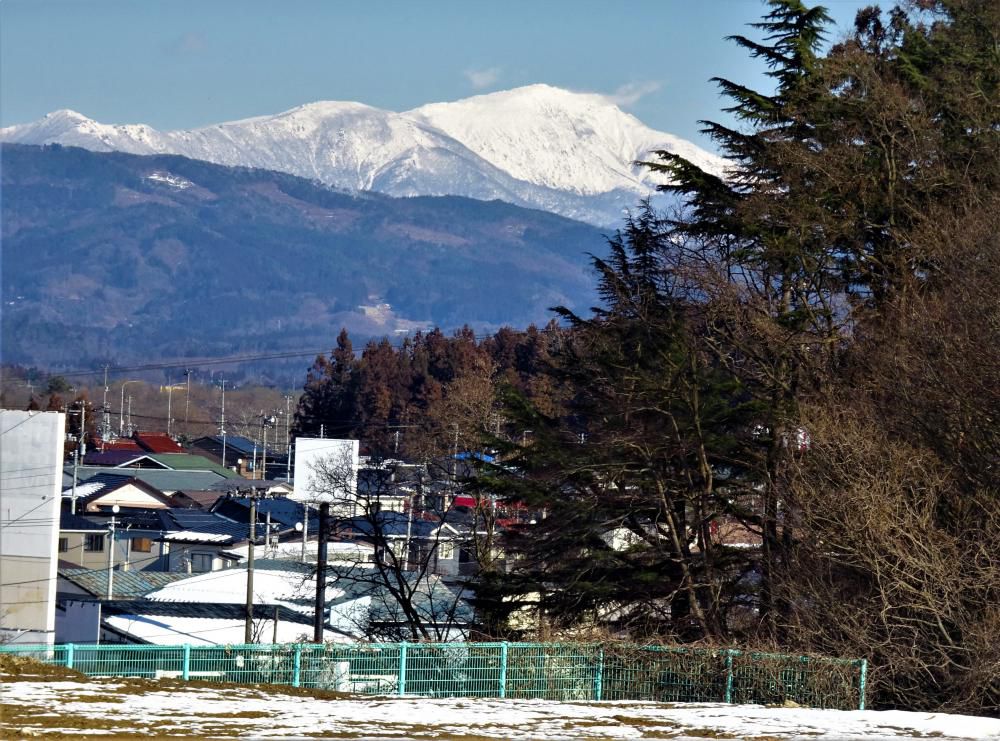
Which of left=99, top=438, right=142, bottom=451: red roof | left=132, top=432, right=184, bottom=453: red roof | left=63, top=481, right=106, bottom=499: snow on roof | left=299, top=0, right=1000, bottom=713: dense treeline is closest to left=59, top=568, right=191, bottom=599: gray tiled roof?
left=299, top=0, right=1000, bottom=713: dense treeline

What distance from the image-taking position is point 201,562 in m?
49.7

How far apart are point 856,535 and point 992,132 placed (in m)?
11.5

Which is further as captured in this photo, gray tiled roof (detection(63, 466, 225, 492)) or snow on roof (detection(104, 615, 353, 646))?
gray tiled roof (detection(63, 466, 225, 492))

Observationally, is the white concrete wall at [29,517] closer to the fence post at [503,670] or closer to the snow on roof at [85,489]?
the fence post at [503,670]

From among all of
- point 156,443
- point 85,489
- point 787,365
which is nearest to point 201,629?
point 787,365

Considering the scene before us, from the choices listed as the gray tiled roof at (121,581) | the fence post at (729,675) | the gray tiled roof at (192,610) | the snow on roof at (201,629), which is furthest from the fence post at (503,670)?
the gray tiled roof at (121,581)

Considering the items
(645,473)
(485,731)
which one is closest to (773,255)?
(645,473)

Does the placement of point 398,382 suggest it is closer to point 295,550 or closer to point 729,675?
point 295,550

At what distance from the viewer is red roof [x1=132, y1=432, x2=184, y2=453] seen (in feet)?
327

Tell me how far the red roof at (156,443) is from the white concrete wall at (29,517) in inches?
2593

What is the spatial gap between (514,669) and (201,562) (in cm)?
3467

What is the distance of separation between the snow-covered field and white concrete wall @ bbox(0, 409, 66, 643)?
19565 millimetres

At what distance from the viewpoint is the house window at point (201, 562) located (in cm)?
4938

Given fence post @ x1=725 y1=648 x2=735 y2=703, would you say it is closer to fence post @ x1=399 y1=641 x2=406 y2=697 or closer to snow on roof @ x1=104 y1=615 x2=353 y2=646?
fence post @ x1=399 y1=641 x2=406 y2=697
